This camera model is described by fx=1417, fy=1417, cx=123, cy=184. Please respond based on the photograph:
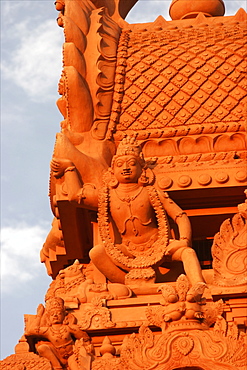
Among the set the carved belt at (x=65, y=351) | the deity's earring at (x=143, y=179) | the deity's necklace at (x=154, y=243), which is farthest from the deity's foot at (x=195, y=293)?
the deity's earring at (x=143, y=179)

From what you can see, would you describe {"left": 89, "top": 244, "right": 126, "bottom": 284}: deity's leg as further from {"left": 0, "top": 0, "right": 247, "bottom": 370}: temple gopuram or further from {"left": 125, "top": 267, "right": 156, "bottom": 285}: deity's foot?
{"left": 125, "top": 267, "right": 156, "bottom": 285}: deity's foot

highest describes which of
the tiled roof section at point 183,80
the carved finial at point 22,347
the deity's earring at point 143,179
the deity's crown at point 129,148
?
the tiled roof section at point 183,80

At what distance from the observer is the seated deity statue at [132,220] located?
73.0 ft

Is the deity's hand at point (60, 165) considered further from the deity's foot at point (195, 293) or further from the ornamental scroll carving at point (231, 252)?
the deity's foot at point (195, 293)

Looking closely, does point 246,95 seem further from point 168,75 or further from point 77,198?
point 77,198

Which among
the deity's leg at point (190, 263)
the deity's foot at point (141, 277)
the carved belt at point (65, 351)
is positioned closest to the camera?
the carved belt at point (65, 351)

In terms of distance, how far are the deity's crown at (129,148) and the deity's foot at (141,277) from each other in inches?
74.7

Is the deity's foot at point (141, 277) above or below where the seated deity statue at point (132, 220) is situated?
below

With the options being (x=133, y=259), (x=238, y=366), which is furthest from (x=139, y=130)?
(x=238, y=366)

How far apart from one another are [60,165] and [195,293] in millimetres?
4416

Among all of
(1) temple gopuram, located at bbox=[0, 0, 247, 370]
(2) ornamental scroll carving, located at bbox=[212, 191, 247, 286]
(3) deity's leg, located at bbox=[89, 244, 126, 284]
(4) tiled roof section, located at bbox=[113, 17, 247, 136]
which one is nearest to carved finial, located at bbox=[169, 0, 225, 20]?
(1) temple gopuram, located at bbox=[0, 0, 247, 370]

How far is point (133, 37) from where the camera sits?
1014 inches

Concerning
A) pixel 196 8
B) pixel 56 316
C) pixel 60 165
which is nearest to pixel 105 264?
pixel 56 316

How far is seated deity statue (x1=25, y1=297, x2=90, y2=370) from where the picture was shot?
20828 mm
